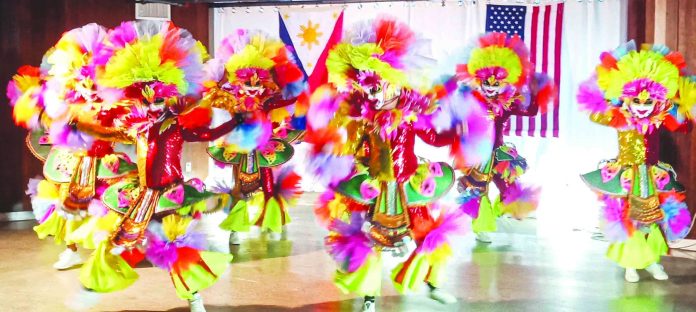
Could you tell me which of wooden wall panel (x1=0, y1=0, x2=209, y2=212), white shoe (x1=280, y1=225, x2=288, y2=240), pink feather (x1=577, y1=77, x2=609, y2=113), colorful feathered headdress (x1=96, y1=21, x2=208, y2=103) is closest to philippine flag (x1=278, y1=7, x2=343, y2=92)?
wooden wall panel (x1=0, y1=0, x2=209, y2=212)

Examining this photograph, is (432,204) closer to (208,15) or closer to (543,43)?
(543,43)

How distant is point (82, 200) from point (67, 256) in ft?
1.36

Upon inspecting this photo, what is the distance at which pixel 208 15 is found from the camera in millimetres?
9555

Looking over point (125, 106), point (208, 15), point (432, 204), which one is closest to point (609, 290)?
point (432, 204)

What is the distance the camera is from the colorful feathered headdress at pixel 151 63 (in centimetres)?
403

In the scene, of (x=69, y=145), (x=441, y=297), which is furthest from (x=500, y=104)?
(x=69, y=145)

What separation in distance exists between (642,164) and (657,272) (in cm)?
64

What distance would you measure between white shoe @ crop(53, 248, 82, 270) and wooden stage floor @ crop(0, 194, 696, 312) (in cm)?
9

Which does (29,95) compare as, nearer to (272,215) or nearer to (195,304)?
(272,215)

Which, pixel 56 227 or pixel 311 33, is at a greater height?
pixel 311 33

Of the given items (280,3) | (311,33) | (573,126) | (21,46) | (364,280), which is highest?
(280,3)

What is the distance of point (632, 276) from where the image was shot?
4836 millimetres

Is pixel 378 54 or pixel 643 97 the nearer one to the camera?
pixel 378 54

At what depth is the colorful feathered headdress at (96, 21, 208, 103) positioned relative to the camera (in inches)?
159
